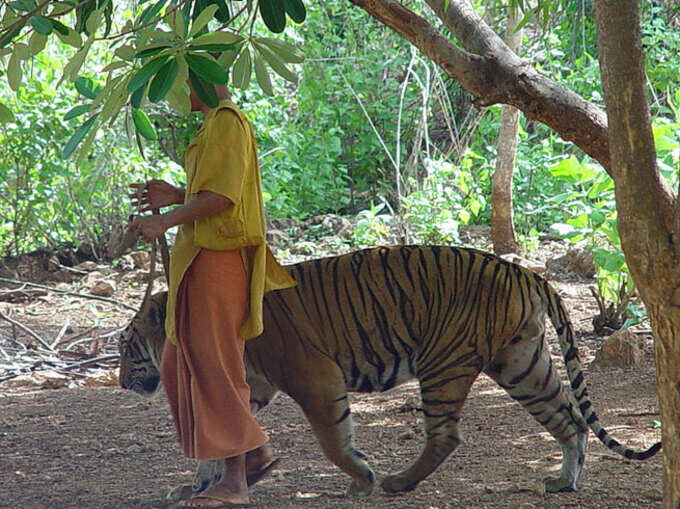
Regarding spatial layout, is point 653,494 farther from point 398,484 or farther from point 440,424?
point 398,484

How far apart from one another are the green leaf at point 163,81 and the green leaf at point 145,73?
15 millimetres

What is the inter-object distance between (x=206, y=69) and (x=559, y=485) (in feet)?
7.81

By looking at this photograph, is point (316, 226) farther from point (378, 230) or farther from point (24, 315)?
point (24, 315)

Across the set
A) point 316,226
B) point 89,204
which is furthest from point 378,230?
point 89,204

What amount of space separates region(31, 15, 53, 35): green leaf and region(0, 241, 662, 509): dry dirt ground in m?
2.11

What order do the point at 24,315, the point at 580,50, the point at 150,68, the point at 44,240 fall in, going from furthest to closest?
the point at 580,50
the point at 44,240
the point at 24,315
the point at 150,68

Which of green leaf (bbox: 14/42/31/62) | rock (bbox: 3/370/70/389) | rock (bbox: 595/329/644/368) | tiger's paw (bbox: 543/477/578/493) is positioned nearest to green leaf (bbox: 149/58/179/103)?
green leaf (bbox: 14/42/31/62)

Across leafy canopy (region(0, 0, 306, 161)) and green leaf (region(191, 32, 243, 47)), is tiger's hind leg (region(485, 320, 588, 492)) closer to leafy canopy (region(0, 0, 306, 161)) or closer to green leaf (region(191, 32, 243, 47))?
leafy canopy (region(0, 0, 306, 161))

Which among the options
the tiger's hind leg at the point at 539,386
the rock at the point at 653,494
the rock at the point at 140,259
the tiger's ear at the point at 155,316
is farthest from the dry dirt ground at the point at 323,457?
the rock at the point at 140,259

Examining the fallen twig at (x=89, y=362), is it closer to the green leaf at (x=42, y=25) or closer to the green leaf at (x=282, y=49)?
the green leaf at (x=282, y=49)

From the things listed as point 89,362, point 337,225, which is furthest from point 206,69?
point 337,225

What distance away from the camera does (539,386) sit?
4230 mm

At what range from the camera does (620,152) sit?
284 centimetres

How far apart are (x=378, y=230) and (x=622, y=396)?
4993 millimetres
